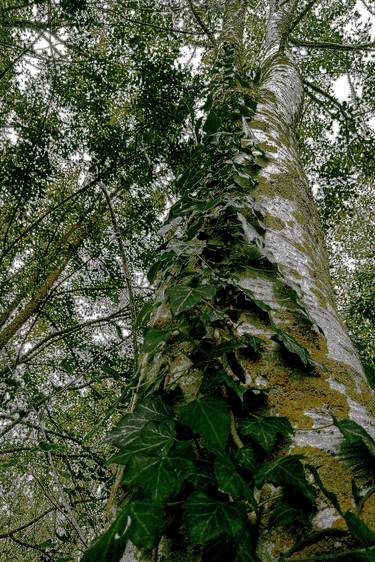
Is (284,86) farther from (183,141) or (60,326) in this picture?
(60,326)

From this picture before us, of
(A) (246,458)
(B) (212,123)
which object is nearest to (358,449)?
(A) (246,458)

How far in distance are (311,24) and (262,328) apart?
805cm

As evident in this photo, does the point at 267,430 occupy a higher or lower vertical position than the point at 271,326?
lower

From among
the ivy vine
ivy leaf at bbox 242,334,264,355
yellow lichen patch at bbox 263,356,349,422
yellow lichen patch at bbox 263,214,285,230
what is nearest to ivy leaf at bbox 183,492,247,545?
the ivy vine

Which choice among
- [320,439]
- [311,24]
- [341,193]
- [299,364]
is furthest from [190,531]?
[311,24]

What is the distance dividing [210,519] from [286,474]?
Answer: 12cm

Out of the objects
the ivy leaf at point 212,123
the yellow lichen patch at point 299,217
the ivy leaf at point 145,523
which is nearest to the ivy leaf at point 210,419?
the ivy leaf at point 145,523

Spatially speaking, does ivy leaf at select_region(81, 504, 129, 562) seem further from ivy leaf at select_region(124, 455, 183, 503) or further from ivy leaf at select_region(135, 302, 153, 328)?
ivy leaf at select_region(135, 302, 153, 328)

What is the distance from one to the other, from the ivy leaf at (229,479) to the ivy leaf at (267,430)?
0.26ft

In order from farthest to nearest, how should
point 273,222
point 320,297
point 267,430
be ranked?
point 273,222 → point 320,297 → point 267,430

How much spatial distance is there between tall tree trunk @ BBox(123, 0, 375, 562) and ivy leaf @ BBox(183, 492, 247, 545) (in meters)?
0.05

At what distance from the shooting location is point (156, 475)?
0.57m

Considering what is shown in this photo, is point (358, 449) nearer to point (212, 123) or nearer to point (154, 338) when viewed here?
point (154, 338)

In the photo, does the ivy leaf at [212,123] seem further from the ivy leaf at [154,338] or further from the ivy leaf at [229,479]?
the ivy leaf at [229,479]
